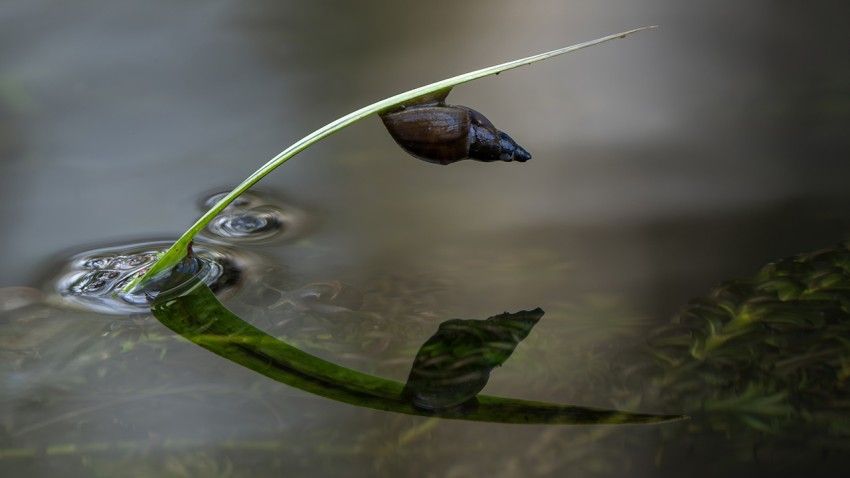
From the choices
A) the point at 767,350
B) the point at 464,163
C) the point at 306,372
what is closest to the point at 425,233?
the point at 464,163

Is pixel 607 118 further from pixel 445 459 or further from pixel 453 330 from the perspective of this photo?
pixel 445 459

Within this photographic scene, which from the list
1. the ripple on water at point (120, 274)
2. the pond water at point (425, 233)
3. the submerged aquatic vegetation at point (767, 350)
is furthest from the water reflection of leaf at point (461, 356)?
the ripple on water at point (120, 274)

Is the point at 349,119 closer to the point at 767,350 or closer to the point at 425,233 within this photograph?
the point at 425,233

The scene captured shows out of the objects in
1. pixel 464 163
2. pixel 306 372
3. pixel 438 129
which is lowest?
pixel 306 372

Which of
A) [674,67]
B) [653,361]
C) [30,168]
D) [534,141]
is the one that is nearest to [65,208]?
[30,168]

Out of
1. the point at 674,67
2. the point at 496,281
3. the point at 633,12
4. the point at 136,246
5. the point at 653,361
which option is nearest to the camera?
the point at 653,361

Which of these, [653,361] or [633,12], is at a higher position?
[633,12]
